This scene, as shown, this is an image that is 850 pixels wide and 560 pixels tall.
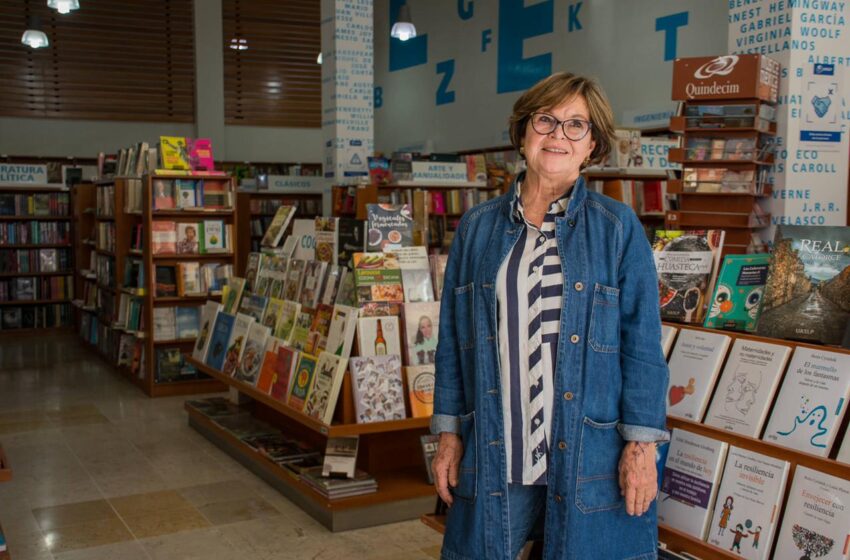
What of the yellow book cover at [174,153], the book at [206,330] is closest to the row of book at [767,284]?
the book at [206,330]

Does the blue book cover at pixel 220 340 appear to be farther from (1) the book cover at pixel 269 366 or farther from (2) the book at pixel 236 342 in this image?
(1) the book cover at pixel 269 366

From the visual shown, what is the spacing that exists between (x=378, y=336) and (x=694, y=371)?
7.38ft

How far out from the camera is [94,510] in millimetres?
4582

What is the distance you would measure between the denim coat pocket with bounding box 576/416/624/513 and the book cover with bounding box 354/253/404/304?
103 inches

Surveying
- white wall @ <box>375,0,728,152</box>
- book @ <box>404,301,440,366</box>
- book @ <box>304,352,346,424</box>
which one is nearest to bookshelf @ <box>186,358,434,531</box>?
book @ <box>304,352,346,424</box>

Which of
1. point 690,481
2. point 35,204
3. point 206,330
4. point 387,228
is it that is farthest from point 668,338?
point 35,204

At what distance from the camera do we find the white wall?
10.3 m

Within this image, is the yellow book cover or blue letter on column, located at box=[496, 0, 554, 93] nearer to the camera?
the yellow book cover

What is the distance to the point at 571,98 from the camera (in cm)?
196

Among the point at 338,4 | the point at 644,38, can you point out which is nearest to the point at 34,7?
the point at 338,4

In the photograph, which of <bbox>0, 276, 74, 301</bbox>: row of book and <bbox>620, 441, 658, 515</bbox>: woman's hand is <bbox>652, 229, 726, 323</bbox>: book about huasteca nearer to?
<bbox>620, 441, 658, 515</bbox>: woman's hand

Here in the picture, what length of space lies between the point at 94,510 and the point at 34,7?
36.6 feet

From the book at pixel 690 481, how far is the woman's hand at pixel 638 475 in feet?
1.57

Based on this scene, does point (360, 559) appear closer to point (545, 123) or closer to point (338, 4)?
point (545, 123)
